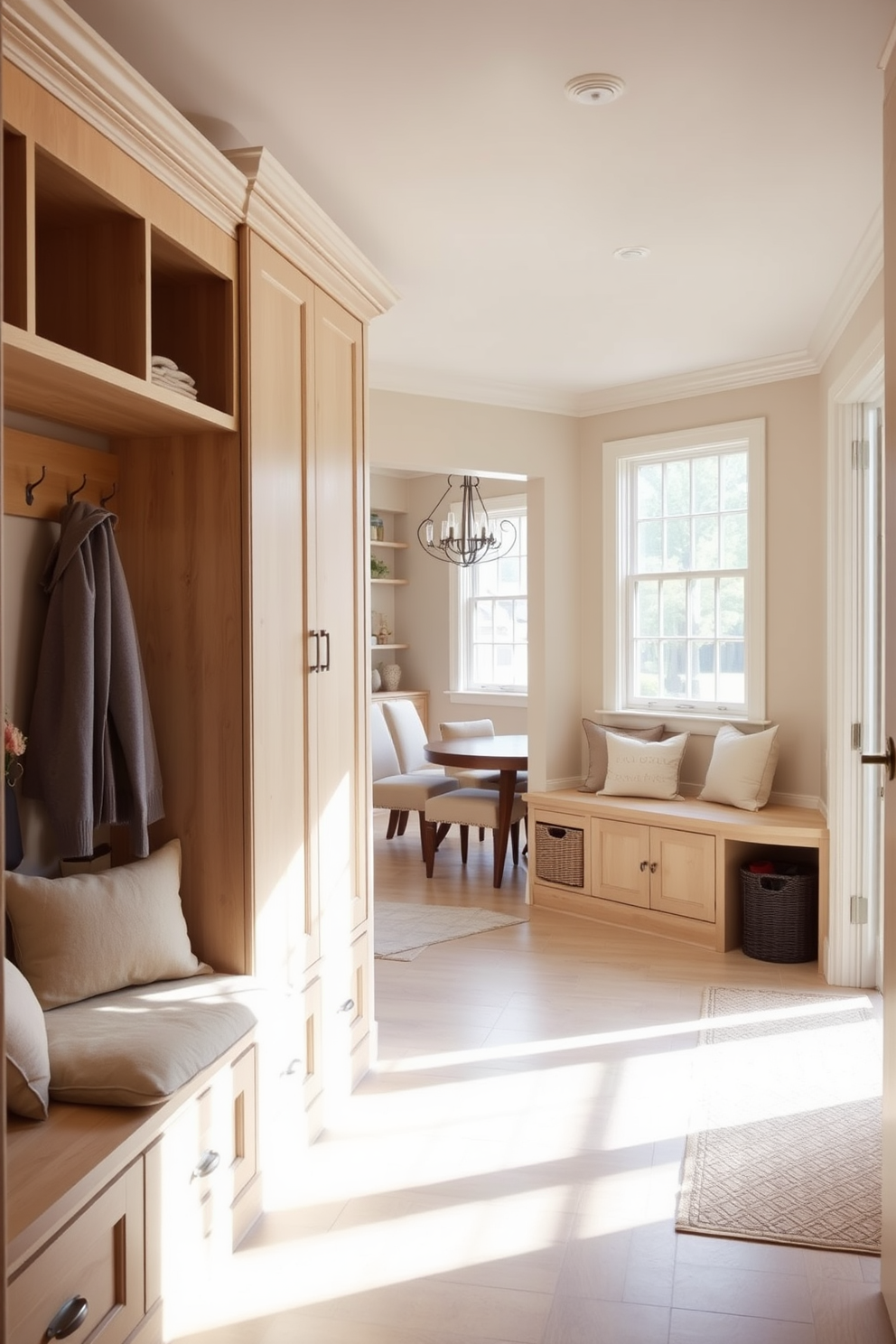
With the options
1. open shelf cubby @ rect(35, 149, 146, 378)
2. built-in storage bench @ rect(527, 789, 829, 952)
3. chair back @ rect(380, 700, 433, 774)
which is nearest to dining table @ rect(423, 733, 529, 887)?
built-in storage bench @ rect(527, 789, 829, 952)

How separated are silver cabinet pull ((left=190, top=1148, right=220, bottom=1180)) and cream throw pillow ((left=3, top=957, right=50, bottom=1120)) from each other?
38cm

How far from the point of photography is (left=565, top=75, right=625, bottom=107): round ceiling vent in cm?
246

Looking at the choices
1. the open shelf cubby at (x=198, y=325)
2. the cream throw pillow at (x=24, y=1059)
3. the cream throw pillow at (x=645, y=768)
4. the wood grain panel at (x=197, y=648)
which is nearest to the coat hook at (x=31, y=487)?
the wood grain panel at (x=197, y=648)

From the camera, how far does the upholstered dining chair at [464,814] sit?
5992 mm

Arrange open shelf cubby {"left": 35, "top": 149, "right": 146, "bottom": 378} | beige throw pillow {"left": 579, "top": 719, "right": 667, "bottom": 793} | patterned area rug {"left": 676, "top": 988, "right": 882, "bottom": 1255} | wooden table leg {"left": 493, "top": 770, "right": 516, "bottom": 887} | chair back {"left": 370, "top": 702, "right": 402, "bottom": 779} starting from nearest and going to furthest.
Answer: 1. open shelf cubby {"left": 35, "top": 149, "right": 146, "bottom": 378}
2. patterned area rug {"left": 676, "top": 988, "right": 882, "bottom": 1255}
3. beige throw pillow {"left": 579, "top": 719, "right": 667, "bottom": 793}
4. wooden table leg {"left": 493, "top": 770, "right": 516, "bottom": 887}
5. chair back {"left": 370, "top": 702, "right": 402, "bottom": 779}

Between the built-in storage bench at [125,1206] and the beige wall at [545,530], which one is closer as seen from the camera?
the built-in storage bench at [125,1206]

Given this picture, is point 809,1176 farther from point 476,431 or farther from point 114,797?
point 476,431

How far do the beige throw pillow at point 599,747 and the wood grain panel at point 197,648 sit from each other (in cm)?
314

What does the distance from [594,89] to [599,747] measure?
362cm

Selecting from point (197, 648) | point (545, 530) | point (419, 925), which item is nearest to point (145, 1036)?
point (197, 648)

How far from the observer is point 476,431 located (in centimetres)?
538

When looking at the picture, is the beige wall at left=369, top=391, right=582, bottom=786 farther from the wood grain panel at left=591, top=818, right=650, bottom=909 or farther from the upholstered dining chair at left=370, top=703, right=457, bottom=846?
the upholstered dining chair at left=370, top=703, right=457, bottom=846

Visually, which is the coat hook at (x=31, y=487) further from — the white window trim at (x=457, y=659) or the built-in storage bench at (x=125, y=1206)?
the white window trim at (x=457, y=659)

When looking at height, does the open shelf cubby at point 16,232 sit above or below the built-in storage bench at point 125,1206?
above
